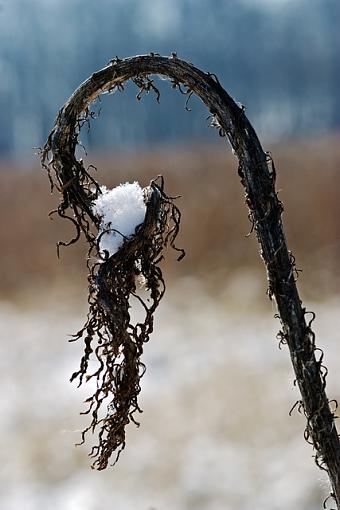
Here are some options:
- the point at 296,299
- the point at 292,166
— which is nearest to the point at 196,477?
the point at 296,299

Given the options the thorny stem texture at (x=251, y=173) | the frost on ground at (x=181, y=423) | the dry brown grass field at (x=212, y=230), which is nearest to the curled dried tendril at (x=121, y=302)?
the thorny stem texture at (x=251, y=173)

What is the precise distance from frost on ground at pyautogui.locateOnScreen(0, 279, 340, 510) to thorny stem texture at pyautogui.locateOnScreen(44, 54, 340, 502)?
1741 mm

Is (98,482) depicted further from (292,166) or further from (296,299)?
(292,166)

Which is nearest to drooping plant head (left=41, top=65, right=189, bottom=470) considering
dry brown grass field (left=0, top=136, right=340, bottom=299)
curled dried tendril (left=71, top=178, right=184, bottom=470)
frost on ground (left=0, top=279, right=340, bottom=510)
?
curled dried tendril (left=71, top=178, right=184, bottom=470)

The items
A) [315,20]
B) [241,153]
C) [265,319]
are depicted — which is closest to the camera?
[241,153]

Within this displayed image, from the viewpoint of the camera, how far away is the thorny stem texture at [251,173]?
990 millimetres

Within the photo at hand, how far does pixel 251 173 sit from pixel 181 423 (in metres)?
3.13

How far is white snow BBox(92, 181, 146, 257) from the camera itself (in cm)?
101

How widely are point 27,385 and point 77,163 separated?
3.80m

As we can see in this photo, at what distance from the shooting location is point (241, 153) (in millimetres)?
1002

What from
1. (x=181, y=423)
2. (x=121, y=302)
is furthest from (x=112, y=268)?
(x=181, y=423)

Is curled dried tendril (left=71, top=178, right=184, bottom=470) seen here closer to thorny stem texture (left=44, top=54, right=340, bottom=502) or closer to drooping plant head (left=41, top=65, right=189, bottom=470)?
drooping plant head (left=41, top=65, right=189, bottom=470)

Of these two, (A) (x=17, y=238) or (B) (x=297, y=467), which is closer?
(B) (x=297, y=467)

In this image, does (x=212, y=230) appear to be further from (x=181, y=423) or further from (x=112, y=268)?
(x=112, y=268)
